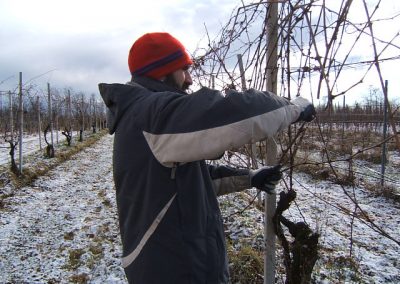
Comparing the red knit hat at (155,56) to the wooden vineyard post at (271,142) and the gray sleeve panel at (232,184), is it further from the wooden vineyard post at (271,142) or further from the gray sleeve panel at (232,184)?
the gray sleeve panel at (232,184)

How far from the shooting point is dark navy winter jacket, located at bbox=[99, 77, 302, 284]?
3.72 ft

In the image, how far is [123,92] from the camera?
4.27ft

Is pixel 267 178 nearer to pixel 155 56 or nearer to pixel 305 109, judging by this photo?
pixel 305 109

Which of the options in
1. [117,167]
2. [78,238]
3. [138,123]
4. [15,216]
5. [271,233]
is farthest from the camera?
[15,216]

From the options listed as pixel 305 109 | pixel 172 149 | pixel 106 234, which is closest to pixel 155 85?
pixel 172 149

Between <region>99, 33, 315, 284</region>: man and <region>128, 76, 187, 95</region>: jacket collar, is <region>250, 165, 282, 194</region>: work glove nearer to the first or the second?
<region>99, 33, 315, 284</region>: man

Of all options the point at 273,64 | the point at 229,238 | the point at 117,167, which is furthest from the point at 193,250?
the point at 229,238

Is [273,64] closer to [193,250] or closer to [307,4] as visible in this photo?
[307,4]

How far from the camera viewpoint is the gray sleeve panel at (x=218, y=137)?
1.13m

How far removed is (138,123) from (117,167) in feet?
0.75

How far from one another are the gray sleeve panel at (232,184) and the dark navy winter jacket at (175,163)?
342 mm

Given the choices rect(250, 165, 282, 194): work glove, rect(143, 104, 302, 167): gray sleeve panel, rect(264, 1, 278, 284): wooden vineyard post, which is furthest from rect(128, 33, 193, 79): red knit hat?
rect(250, 165, 282, 194): work glove

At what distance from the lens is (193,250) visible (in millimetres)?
1287

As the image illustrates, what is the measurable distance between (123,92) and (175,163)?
0.32 metres
